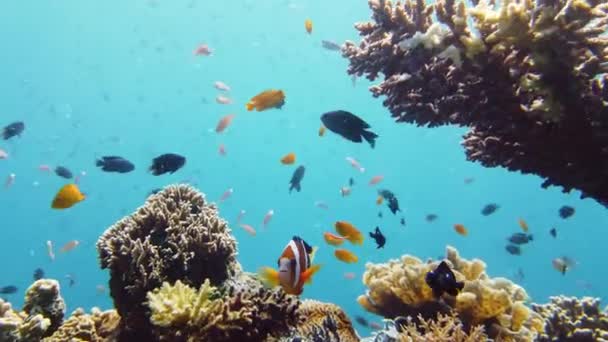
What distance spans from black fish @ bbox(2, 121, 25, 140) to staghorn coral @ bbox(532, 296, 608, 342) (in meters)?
11.1

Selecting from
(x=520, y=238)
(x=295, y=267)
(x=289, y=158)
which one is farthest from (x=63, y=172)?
Answer: (x=520, y=238)

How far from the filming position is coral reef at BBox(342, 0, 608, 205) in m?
3.45

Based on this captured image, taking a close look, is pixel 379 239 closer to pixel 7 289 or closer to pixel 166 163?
pixel 166 163

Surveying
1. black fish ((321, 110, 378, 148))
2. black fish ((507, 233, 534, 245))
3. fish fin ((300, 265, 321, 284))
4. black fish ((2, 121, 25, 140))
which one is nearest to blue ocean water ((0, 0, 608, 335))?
black fish ((507, 233, 534, 245))

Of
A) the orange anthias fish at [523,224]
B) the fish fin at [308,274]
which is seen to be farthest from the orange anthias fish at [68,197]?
the orange anthias fish at [523,224]

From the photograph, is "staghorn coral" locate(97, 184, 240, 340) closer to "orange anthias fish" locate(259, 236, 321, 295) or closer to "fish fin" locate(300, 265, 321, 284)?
"orange anthias fish" locate(259, 236, 321, 295)

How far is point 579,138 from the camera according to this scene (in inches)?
150

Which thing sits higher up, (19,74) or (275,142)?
(275,142)

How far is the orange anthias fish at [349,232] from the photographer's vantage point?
21.4 feet

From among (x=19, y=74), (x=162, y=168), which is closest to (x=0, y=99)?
(x=19, y=74)

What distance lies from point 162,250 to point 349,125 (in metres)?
2.64

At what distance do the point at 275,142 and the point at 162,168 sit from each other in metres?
89.5

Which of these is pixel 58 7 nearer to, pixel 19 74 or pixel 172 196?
pixel 19 74

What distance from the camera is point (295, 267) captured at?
380 centimetres
